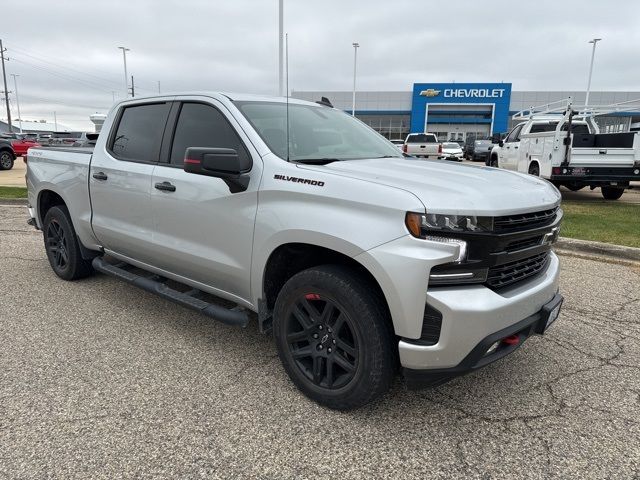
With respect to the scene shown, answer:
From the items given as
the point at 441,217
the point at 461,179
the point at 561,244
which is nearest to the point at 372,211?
the point at 441,217

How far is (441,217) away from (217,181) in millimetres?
1547

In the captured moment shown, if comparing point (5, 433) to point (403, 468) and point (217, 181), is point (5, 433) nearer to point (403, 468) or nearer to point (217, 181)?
point (217, 181)

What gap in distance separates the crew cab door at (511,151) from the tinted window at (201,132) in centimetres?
1198

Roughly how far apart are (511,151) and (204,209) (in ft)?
42.3

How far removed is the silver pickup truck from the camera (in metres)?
2.29

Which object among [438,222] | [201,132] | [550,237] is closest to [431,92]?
[201,132]

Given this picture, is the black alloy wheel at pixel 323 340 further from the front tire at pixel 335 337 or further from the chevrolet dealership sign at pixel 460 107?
the chevrolet dealership sign at pixel 460 107

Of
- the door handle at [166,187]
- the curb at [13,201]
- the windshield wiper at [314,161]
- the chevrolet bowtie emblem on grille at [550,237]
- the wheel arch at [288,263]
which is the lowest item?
the curb at [13,201]

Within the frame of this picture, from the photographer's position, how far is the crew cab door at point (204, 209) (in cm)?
302

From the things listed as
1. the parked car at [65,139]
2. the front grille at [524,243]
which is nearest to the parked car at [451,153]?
the parked car at [65,139]

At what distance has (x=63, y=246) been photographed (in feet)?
16.6

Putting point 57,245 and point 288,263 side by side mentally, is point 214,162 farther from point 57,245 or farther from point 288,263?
point 57,245

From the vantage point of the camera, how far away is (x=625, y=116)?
16.1 meters

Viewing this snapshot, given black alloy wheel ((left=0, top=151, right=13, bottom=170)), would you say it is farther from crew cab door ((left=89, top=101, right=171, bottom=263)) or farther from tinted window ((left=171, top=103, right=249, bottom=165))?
tinted window ((left=171, top=103, right=249, bottom=165))
